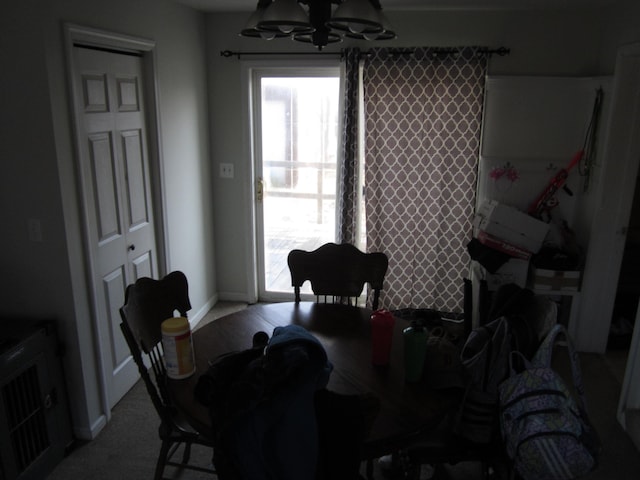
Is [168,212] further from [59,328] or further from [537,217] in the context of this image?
[537,217]

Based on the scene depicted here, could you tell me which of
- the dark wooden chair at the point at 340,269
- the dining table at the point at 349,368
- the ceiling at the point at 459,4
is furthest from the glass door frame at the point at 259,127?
the dining table at the point at 349,368

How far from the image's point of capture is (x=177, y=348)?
1.77 metres

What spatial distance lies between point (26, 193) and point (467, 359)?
6.72 ft

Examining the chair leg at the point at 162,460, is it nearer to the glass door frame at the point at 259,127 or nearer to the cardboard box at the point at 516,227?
the glass door frame at the point at 259,127

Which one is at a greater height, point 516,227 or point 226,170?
point 226,170

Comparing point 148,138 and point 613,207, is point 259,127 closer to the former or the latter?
point 148,138

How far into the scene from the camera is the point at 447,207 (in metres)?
3.84

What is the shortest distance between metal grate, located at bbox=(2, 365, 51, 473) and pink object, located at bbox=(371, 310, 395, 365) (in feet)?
5.11

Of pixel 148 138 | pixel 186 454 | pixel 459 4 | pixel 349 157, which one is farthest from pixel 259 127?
pixel 186 454

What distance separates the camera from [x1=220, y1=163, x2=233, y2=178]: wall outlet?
409 centimetres

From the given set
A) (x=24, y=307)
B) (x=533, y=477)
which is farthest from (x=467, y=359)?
(x=24, y=307)

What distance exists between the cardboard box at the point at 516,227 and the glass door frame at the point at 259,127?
1237 millimetres

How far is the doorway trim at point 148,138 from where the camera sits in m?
2.32

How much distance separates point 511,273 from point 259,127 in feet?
7.32
